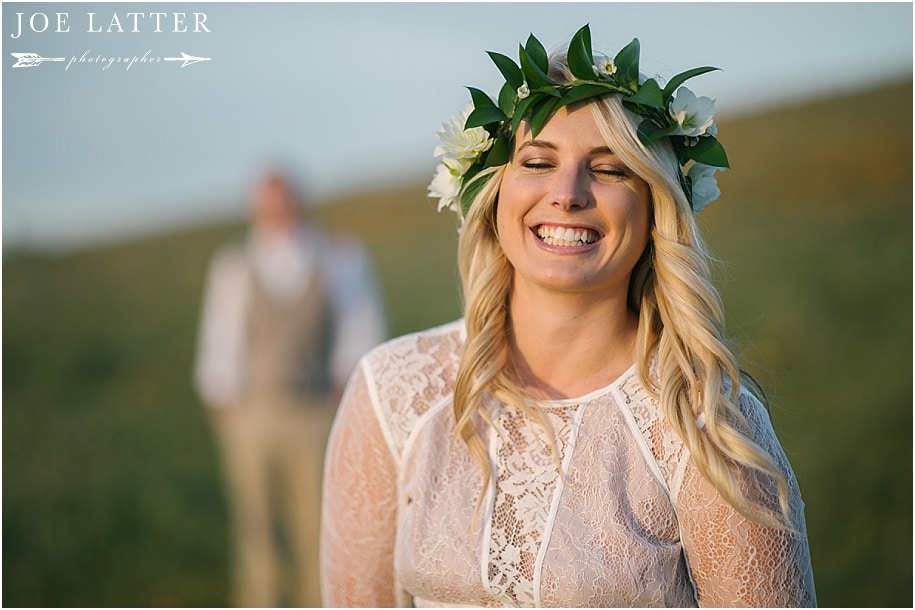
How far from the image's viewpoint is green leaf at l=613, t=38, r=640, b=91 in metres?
2.71

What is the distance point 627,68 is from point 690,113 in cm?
20

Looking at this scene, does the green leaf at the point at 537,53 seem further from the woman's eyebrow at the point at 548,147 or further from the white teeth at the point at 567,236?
the white teeth at the point at 567,236

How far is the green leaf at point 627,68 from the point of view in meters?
2.71

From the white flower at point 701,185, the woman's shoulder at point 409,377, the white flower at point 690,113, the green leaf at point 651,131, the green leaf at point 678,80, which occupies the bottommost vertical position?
the woman's shoulder at point 409,377

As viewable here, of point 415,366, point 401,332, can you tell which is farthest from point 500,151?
point 401,332

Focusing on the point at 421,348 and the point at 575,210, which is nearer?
the point at 575,210

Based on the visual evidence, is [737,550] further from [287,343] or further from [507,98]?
[287,343]

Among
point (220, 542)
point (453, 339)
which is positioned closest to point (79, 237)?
point (220, 542)

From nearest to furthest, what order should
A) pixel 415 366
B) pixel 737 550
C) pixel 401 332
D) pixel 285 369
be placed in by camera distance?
1. pixel 737 550
2. pixel 415 366
3. pixel 285 369
4. pixel 401 332

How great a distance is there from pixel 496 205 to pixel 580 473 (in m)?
0.74

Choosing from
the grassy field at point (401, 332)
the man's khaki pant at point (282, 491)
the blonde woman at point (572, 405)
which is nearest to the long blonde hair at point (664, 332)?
the blonde woman at point (572, 405)

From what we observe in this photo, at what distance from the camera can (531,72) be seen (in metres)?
2.76

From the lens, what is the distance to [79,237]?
14984mm

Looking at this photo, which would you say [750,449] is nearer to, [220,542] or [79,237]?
[220,542]
